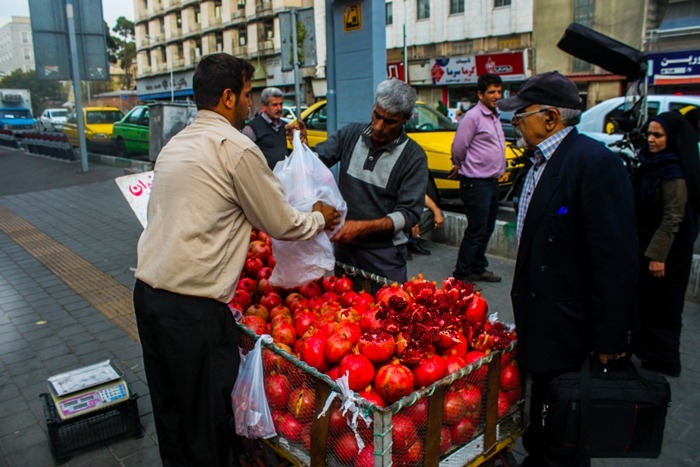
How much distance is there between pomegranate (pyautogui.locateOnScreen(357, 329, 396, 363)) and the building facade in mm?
127638

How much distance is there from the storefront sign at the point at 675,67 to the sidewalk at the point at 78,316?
17701 mm

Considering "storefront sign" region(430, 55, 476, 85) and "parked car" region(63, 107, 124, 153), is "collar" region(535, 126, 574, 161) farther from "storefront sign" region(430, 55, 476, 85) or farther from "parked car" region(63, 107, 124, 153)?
"storefront sign" region(430, 55, 476, 85)

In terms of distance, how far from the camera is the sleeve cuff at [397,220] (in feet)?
10.3

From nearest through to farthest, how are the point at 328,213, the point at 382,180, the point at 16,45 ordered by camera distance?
the point at 328,213 < the point at 382,180 < the point at 16,45

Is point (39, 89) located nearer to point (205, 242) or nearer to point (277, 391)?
point (205, 242)

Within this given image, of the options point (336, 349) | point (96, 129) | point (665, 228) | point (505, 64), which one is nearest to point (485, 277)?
point (665, 228)

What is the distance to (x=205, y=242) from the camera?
7.50 ft

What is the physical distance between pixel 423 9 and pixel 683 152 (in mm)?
28844

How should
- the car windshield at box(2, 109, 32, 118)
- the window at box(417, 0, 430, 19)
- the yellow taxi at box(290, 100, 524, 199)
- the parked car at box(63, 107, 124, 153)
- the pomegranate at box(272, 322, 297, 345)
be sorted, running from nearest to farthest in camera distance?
the pomegranate at box(272, 322, 297, 345)
the yellow taxi at box(290, 100, 524, 199)
the parked car at box(63, 107, 124, 153)
the window at box(417, 0, 430, 19)
the car windshield at box(2, 109, 32, 118)

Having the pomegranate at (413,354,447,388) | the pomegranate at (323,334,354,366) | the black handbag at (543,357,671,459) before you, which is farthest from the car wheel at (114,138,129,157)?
the black handbag at (543,357,671,459)

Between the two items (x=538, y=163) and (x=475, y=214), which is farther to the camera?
(x=475, y=214)

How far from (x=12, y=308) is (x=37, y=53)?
34.9 ft

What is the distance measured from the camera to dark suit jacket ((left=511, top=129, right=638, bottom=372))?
2.19 m

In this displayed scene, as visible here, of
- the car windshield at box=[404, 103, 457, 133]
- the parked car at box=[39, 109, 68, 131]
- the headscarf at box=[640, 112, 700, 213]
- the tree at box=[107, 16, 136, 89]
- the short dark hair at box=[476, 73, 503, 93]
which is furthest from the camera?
the tree at box=[107, 16, 136, 89]
